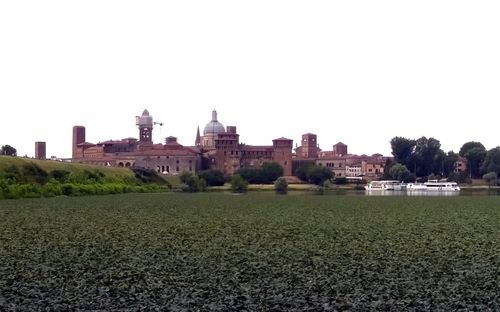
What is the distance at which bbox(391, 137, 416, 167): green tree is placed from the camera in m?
148

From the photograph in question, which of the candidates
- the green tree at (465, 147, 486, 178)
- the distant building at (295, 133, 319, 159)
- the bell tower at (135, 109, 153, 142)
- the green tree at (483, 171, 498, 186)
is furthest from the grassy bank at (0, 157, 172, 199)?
the bell tower at (135, 109, 153, 142)

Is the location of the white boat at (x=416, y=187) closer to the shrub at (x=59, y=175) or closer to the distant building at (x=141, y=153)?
the distant building at (x=141, y=153)

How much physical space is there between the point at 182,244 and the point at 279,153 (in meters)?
134

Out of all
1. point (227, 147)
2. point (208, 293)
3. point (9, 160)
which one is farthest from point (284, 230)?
point (227, 147)

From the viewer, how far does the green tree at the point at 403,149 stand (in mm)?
147750

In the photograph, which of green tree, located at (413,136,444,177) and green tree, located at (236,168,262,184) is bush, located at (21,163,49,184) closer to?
green tree, located at (236,168,262,184)

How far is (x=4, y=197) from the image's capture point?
2432 inches

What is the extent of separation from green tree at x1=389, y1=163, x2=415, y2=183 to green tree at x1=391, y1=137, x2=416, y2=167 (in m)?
6.39

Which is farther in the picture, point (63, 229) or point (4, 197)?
point (4, 197)

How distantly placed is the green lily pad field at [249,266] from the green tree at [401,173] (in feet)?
351

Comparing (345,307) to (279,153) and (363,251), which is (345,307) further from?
(279,153)

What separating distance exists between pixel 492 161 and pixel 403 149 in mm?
14916

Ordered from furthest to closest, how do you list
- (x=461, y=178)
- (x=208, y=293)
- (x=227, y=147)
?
(x=227, y=147), (x=461, y=178), (x=208, y=293)

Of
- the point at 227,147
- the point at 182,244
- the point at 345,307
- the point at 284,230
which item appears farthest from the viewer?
the point at 227,147
